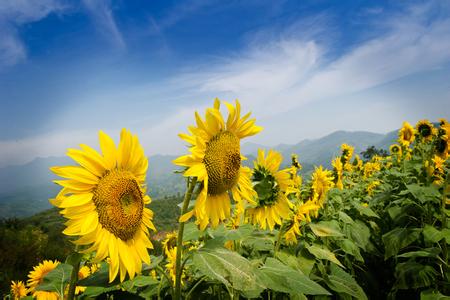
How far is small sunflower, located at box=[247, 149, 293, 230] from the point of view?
2.26 metres

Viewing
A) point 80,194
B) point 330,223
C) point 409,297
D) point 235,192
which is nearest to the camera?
point 80,194

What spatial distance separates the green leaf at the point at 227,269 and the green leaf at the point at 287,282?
298 millimetres

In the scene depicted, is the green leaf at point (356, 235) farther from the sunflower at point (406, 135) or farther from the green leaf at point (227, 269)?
the sunflower at point (406, 135)

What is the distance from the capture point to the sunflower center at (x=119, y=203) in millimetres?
1425

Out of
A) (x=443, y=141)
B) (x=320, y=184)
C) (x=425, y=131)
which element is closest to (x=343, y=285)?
(x=320, y=184)

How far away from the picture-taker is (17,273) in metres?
9.77

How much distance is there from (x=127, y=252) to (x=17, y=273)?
10840mm

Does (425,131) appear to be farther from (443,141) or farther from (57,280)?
(57,280)

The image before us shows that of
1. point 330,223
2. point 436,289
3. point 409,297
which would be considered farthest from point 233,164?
point 409,297

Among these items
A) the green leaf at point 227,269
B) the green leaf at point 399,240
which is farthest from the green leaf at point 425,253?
the green leaf at point 227,269

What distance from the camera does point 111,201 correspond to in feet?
4.71

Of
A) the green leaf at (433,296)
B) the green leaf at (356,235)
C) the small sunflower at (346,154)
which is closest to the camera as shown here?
the green leaf at (433,296)

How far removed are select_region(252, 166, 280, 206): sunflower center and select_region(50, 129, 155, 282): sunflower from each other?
93 cm

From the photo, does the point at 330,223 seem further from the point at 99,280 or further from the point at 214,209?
the point at 99,280
